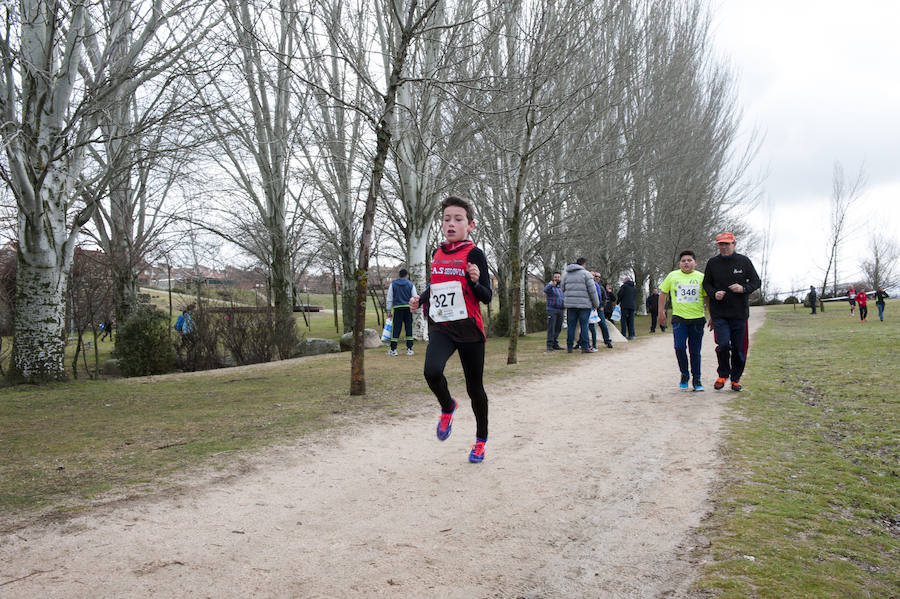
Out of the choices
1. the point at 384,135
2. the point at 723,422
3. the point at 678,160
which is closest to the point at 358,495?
the point at 723,422

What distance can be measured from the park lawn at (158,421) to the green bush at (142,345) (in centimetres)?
217

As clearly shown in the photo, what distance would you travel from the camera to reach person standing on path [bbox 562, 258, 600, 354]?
14.6 m

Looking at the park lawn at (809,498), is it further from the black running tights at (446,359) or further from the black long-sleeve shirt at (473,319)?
the black long-sleeve shirt at (473,319)

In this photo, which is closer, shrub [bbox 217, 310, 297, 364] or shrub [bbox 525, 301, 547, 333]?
shrub [bbox 217, 310, 297, 364]

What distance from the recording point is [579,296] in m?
14.7

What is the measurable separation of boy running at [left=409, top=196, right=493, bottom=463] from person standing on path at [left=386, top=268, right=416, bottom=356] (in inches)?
341

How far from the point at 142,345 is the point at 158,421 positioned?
7.39 metres

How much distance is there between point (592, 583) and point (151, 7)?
1053cm

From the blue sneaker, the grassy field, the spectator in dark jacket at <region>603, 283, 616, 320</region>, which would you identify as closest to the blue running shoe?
the blue sneaker

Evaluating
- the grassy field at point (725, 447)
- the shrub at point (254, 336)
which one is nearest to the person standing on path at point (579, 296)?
the grassy field at point (725, 447)

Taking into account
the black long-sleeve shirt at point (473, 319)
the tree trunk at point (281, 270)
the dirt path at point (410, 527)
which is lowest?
the dirt path at point (410, 527)

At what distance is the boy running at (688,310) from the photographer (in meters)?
8.31

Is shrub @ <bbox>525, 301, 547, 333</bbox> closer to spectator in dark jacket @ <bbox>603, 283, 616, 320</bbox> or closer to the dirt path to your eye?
spectator in dark jacket @ <bbox>603, 283, 616, 320</bbox>

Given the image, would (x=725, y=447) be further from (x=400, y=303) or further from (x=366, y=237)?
(x=400, y=303)
